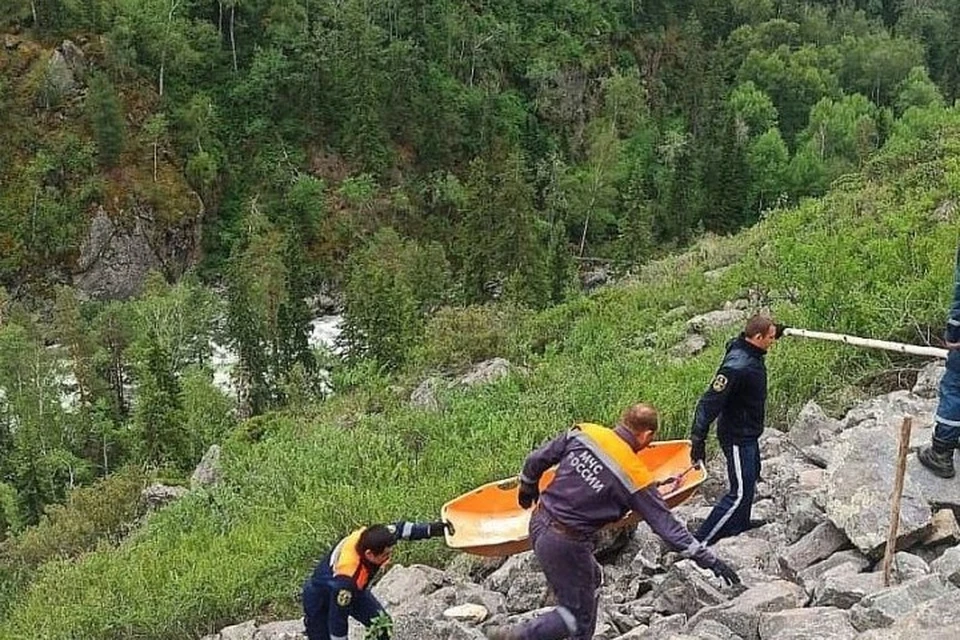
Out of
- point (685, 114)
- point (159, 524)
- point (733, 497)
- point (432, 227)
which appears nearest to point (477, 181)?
point (432, 227)

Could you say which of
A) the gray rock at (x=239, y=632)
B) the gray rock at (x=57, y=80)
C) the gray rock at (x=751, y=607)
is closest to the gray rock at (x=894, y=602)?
the gray rock at (x=751, y=607)

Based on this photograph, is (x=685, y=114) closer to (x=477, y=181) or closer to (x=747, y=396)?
→ (x=477, y=181)

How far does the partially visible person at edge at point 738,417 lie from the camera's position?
731 cm

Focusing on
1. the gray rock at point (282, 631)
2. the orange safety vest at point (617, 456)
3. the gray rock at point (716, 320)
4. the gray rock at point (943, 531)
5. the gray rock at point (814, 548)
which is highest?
the orange safety vest at point (617, 456)

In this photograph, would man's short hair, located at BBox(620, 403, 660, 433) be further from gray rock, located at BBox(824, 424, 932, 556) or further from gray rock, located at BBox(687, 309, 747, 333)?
gray rock, located at BBox(687, 309, 747, 333)

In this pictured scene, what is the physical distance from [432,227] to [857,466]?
54.7 m

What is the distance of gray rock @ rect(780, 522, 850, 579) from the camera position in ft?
21.9

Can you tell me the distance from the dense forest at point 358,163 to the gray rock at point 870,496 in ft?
54.9

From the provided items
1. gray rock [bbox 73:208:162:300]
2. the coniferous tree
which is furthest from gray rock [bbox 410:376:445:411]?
the coniferous tree

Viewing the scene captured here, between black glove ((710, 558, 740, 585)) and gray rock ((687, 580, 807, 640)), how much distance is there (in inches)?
4.2

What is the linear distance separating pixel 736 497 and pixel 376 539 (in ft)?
8.72

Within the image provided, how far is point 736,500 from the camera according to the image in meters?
7.58

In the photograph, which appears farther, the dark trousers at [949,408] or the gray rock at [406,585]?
the gray rock at [406,585]

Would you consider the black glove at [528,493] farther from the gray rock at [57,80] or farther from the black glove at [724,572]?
the gray rock at [57,80]
